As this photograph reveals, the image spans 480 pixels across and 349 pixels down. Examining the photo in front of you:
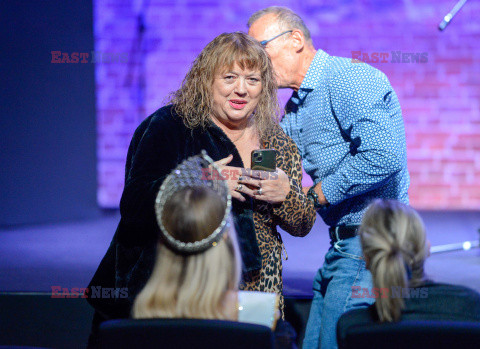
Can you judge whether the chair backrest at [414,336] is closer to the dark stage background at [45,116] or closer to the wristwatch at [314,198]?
the wristwatch at [314,198]

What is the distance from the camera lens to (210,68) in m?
1.83

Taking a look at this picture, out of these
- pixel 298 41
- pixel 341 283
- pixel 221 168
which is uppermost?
pixel 298 41

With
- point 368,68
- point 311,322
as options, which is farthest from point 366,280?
point 368,68

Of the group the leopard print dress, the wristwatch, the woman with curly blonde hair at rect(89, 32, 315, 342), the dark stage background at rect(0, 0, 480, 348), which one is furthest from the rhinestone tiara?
the dark stage background at rect(0, 0, 480, 348)

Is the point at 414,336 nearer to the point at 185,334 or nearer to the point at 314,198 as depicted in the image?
the point at 185,334

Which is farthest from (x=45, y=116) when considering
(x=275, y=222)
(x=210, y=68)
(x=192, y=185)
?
(x=192, y=185)

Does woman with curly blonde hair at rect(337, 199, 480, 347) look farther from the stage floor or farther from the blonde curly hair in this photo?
the stage floor

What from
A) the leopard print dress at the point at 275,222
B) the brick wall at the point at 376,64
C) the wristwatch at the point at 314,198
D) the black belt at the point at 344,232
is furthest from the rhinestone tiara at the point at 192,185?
the brick wall at the point at 376,64

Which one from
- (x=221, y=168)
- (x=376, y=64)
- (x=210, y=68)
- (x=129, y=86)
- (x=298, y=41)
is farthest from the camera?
(x=129, y=86)

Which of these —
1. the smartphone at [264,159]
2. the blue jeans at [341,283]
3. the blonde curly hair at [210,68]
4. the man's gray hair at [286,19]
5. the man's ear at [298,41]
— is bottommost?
the blue jeans at [341,283]

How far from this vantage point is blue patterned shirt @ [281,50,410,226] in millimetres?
1973

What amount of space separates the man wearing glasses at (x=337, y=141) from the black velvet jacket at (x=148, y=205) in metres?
0.40

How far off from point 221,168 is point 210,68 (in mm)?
361

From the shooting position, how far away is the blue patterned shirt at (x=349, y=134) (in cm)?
197
